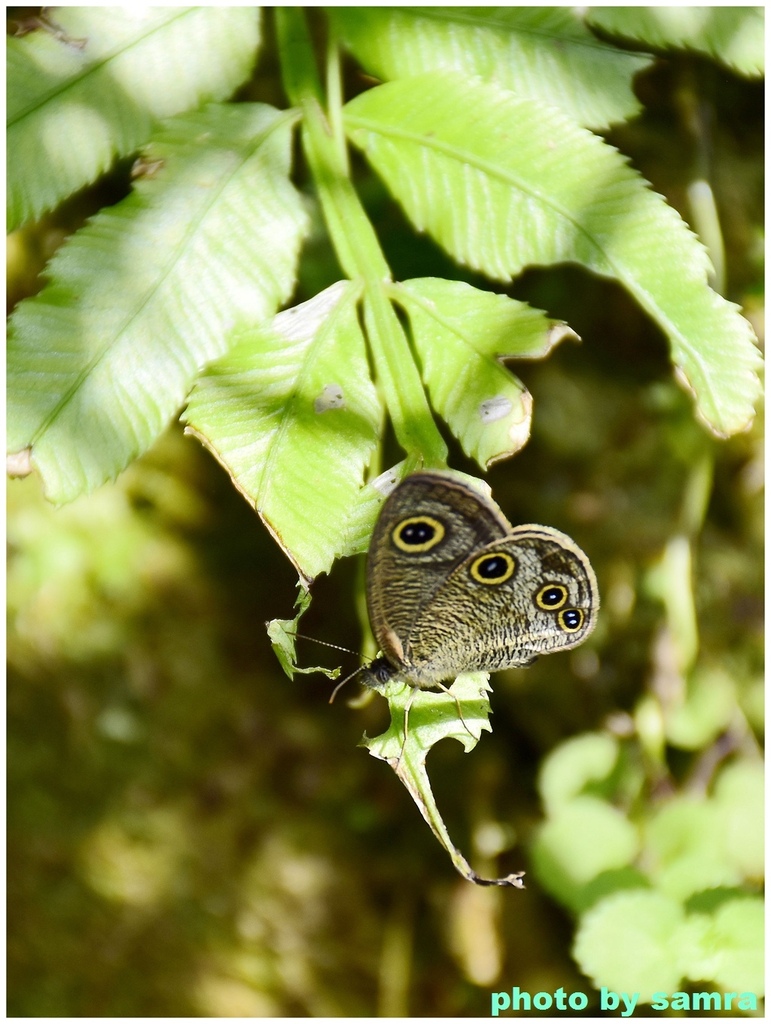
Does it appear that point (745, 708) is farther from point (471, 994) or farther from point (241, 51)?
Result: point (241, 51)

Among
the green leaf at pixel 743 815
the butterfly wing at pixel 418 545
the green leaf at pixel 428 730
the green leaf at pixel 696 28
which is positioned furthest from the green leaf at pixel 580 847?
the green leaf at pixel 696 28

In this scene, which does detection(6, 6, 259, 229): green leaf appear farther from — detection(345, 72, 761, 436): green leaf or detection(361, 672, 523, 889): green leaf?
detection(361, 672, 523, 889): green leaf

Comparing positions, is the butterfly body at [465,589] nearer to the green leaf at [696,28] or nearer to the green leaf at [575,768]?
the green leaf at [696,28]

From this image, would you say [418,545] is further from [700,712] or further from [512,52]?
[700,712]

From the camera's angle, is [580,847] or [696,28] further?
[580,847]

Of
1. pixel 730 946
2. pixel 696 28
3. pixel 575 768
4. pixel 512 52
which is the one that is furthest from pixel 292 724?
pixel 696 28

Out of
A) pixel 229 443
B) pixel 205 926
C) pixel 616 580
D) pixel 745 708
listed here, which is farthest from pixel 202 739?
pixel 229 443
